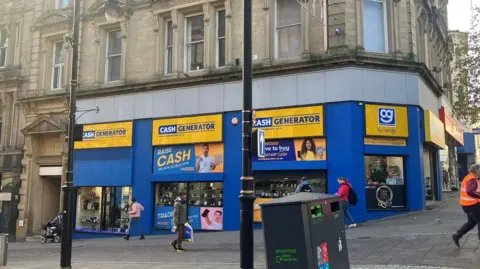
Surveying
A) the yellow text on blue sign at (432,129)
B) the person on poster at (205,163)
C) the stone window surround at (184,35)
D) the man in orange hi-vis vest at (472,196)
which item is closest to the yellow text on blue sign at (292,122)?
the person on poster at (205,163)

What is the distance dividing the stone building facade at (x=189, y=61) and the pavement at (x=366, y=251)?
193 inches

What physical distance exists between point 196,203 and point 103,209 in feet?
17.4

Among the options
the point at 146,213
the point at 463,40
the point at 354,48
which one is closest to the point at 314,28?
the point at 354,48

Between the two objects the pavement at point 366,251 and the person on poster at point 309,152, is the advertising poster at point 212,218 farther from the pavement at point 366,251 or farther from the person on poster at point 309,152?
the person on poster at point 309,152

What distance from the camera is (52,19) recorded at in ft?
78.7

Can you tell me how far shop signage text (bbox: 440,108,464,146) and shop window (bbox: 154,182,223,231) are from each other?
12279 mm

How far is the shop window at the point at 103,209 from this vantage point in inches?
811

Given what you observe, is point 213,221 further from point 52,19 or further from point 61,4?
point 61,4

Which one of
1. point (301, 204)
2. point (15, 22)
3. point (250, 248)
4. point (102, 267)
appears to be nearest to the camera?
point (301, 204)

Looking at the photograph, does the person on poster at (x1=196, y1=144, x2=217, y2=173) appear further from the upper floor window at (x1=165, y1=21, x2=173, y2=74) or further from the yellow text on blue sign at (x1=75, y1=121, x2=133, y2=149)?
the upper floor window at (x1=165, y1=21, x2=173, y2=74)

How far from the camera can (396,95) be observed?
55.2ft

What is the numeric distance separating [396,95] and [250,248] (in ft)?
38.2

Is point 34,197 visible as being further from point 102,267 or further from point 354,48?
point 354,48

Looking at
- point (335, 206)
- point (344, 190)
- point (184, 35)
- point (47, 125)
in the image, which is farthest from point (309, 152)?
point (47, 125)
